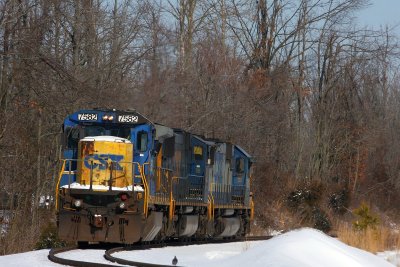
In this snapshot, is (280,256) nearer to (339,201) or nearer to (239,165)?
(239,165)

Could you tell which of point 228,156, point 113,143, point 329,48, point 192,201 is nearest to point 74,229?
point 113,143

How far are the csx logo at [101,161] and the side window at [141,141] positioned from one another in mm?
658

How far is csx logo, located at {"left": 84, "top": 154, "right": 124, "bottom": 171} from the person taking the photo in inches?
717

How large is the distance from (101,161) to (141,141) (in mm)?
1129

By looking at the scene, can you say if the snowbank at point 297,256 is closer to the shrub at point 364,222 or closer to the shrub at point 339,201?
the shrub at point 364,222

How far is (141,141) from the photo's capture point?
1883 centimetres

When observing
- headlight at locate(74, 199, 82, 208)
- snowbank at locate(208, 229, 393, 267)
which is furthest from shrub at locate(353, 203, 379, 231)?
snowbank at locate(208, 229, 393, 267)

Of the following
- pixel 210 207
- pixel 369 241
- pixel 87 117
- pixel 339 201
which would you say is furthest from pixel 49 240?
pixel 339 201

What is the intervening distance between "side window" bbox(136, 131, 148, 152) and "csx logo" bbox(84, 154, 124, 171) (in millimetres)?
658

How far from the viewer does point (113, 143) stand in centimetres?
1831

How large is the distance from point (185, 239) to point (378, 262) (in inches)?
325

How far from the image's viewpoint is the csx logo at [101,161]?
18.2m

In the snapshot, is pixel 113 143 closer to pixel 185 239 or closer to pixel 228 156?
pixel 185 239

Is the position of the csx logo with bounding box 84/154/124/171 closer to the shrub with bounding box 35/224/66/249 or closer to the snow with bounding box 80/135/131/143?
the snow with bounding box 80/135/131/143
